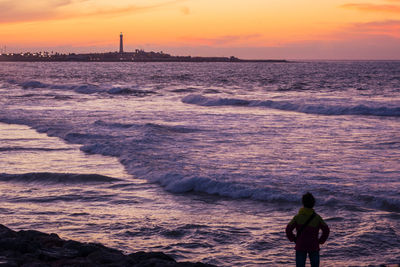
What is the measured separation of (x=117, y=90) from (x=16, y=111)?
85.5ft

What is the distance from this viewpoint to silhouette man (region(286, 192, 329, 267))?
583 cm

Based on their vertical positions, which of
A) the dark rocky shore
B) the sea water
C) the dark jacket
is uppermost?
the dark jacket

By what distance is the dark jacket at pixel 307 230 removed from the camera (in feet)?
19.1

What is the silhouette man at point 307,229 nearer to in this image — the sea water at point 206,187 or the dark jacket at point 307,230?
the dark jacket at point 307,230

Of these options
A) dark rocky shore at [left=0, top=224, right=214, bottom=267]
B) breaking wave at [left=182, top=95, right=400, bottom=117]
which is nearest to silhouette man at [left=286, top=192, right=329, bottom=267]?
dark rocky shore at [left=0, top=224, right=214, bottom=267]

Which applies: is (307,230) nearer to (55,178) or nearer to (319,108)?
(55,178)

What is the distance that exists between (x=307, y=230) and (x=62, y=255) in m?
3.25

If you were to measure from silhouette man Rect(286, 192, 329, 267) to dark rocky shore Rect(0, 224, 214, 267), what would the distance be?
1.38 meters

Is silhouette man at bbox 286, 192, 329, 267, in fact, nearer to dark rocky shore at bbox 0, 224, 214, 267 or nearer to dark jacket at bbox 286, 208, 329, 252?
dark jacket at bbox 286, 208, 329, 252

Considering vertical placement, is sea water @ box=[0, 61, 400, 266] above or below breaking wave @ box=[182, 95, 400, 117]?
below

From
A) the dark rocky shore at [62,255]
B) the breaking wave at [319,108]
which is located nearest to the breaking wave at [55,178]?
the dark rocky shore at [62,255]

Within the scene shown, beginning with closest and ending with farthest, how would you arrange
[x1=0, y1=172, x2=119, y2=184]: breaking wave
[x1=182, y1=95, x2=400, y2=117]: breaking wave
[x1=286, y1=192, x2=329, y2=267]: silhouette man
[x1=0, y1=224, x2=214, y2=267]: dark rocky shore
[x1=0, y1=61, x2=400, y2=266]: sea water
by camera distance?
[x1=286, y1=192, x2=329, y2=267]: silhouette man, [x1=0, y1=224, x2=214, y2=267]: dark rocky shore, [x1=0, y1=61, x2=400, y2=266]: sea water, [x1=0, y1=172, x2=119, y2=184]: breaking wave, [x1=182, y1=95, x2=400, y2=117]: breaking wave

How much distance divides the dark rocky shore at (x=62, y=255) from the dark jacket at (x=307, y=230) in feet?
4.56

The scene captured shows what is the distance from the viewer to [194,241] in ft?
27.3
